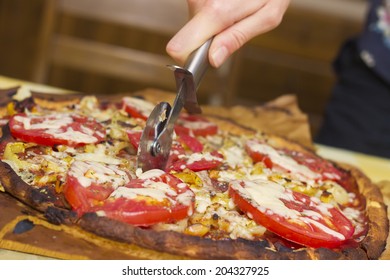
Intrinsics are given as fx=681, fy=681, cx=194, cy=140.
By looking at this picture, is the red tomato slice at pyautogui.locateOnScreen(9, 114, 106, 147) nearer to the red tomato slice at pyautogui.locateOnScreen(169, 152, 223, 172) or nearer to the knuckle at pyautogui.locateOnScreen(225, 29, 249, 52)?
the red tomato slice at pyautogui.locateOnScreen(169, 152, 223, 172)

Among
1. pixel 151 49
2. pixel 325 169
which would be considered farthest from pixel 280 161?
pixel 151 49

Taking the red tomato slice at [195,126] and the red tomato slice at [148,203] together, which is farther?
the red tomato slice at [195,126]

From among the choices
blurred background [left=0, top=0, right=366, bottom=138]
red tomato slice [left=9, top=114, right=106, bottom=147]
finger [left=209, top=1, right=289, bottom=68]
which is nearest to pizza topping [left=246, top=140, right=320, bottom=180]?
finger [left=209, top=1, right=289, bottom=68]

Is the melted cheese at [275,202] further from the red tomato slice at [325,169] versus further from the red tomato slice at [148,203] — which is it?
the red tomato slice at [325,169]

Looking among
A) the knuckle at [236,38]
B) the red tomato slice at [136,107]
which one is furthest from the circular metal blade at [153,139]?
the red tomato slice at [136,107]

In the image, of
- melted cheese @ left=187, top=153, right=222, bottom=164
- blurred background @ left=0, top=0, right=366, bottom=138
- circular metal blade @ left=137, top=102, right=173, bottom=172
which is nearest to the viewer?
circular metal blade @ left=137, top=102, right=173, bottom=172

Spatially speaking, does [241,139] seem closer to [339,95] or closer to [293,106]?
[293,106]

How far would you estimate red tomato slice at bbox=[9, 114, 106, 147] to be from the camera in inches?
56.2

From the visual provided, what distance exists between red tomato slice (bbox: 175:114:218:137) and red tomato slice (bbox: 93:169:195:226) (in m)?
0.43

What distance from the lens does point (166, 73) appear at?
2.86m

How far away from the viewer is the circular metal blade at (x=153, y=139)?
1.35m

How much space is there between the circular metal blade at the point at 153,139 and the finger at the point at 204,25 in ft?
0.42

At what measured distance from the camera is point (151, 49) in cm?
422
